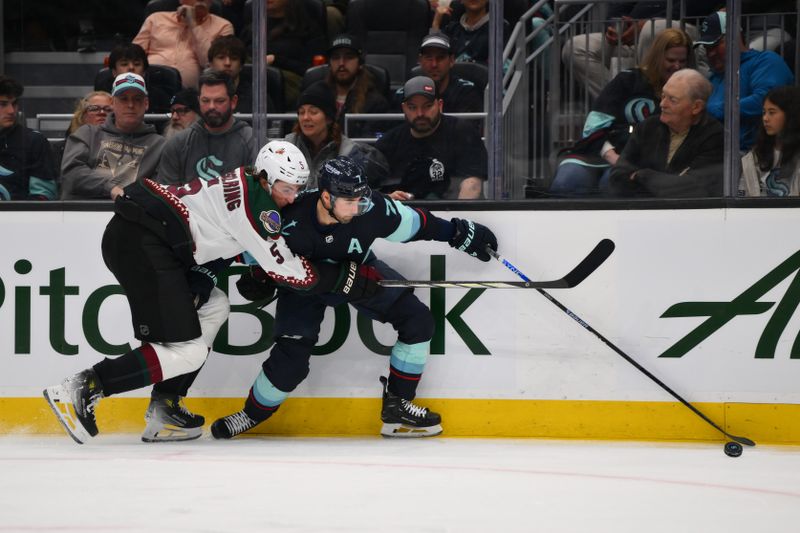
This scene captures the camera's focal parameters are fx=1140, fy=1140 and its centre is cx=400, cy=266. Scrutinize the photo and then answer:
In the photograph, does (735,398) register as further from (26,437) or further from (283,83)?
(26,437)

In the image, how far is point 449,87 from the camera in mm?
4336

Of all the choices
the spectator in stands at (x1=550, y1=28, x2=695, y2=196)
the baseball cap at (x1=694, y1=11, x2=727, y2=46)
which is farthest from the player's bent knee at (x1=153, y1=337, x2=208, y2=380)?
the baseball cap at (x1=694, y1=11, x2=727, y2=46)

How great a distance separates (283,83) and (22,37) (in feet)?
3.73

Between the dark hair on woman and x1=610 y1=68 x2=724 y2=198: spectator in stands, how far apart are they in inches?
6.0

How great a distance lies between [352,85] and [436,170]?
0.46 metres

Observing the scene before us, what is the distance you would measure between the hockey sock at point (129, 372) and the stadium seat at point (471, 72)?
1.44 metres

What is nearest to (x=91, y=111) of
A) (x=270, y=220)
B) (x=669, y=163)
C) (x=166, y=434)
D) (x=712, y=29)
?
(x=270, y=220)

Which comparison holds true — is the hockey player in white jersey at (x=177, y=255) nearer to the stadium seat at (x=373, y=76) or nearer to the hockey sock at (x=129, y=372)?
the hockey sock at (x=129, y=372)

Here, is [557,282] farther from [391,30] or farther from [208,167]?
[208,167]

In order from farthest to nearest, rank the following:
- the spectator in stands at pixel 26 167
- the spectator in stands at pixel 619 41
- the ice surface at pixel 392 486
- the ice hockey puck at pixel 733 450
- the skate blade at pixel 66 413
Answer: the spectator in stands at pixel 26 167 → the spectator in stands at pixel 619 41 → the skate blade at pixel 66 413 → the ice hockey puck at pixel 733 450 → the ice surface at pixel 392 486

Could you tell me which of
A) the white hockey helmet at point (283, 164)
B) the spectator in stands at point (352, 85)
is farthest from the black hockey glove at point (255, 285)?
the spectator in stands at point (352, 85)

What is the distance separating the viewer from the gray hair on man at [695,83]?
13.8 ft

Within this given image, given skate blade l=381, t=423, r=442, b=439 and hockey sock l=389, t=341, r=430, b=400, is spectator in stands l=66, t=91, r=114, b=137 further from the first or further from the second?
skate blade l=381, t=423, r=442, b=439

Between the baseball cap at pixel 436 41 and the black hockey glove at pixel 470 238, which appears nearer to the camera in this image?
the black hockey glove at pixel 470 238
